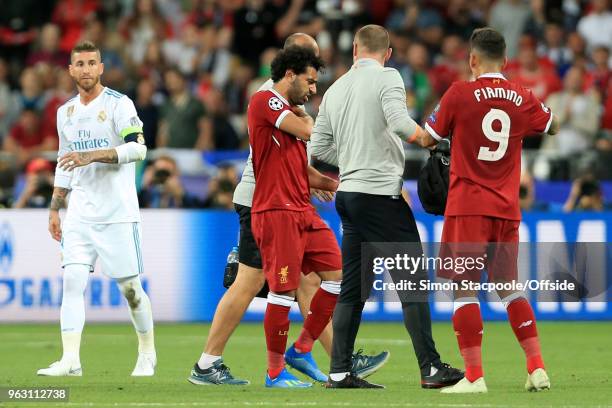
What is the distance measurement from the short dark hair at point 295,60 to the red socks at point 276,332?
4.93ft

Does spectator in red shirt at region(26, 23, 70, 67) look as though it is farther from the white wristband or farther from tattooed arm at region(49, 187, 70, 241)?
the white wristband

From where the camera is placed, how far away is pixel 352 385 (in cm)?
947

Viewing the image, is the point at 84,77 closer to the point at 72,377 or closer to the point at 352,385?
the point at 72,377

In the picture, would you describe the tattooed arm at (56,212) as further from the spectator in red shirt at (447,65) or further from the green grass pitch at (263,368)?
the spectator in red shirt at (447,65)

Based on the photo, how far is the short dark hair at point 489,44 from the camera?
8.86m

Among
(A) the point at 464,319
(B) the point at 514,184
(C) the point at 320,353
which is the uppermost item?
(B) the point at 514,184

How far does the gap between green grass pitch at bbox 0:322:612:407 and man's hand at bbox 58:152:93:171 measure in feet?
4.77

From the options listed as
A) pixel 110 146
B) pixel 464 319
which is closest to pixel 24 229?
pixel 110 146

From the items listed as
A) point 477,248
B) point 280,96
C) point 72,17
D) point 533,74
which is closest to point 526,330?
point 477,248

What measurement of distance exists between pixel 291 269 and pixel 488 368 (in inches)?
94.2

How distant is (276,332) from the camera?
9.43m

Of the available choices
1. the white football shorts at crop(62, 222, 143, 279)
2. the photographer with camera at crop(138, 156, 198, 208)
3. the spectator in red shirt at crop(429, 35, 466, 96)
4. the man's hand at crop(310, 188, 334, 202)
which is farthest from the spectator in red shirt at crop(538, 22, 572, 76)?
the white football shorts at crop(62, 222, 143, 279)

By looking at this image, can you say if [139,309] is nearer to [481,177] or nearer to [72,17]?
[481,177]

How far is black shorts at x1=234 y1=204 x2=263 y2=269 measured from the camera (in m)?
9.81
